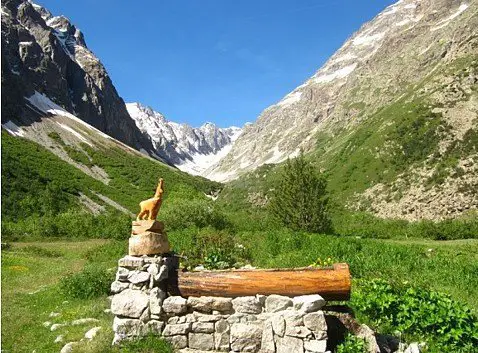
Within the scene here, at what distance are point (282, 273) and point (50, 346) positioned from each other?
6.46m

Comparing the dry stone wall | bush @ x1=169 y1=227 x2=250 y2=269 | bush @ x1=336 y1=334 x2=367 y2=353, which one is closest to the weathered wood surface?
the dry stone wall

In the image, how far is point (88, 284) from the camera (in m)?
16.6

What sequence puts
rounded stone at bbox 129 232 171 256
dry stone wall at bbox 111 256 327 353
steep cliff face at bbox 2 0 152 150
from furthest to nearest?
1. steep cliff face at bbox 2 0 152 150
2. rounded stone at bbox 129 232 171 256
3. dry stone wall at bbox 111 256 327 353

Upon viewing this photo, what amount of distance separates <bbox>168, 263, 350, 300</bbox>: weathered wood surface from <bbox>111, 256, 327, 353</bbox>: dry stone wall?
22 centimetres

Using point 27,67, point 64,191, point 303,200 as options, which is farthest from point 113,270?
point 27,67

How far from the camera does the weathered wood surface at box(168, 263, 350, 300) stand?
9.72 meters

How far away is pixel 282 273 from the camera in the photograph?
980 cm

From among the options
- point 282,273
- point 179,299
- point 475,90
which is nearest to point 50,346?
point 179,299

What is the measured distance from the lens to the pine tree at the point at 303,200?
3706cm

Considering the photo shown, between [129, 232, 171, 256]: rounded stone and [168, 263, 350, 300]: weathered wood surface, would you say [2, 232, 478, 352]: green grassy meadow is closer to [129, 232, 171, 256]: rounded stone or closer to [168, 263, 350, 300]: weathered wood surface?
[168, 263, 350, 300]: weathered wood surface

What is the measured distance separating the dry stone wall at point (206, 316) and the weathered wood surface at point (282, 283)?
22 cm

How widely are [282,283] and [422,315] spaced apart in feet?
13.4

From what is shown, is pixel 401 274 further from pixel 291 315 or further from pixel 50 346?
pixel 50 346

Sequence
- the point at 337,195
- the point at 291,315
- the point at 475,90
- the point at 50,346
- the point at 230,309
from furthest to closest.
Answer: the point at 337,195
the point at 475,90
the point at 50,346
the point at 230,309
the point at 291,315
